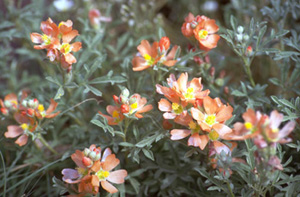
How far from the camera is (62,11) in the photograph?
3389mm

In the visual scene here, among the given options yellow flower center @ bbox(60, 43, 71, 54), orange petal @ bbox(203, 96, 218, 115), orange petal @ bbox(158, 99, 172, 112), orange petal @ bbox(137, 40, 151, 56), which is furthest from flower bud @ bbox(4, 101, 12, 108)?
orange petal @ bbox(203, 96, 218, 115)

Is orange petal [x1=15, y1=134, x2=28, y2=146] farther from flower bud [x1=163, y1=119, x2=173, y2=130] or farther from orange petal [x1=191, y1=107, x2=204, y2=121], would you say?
orange petal [x1=191, y1=107, x2=204, y2=121]

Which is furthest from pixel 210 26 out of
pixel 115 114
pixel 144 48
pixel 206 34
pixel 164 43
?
pixel 115 114

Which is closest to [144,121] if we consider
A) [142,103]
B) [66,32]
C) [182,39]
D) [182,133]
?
[142,103]

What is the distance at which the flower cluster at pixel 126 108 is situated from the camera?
2.09 meters

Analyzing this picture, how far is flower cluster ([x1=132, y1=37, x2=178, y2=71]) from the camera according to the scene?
7.43 feet

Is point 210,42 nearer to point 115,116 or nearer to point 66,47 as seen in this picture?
point 115,116

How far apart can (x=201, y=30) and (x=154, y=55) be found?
1.14 ft

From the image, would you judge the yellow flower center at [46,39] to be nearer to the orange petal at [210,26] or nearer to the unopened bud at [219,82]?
the orange petal at [210,26]

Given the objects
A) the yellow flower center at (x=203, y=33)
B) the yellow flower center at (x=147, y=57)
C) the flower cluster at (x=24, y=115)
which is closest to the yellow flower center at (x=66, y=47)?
the flower cluster at (x=24, y=115)

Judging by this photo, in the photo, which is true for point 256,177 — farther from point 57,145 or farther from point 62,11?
point 62,11

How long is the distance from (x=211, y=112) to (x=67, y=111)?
1.09 m

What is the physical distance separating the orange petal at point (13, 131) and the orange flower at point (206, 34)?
4.30ft

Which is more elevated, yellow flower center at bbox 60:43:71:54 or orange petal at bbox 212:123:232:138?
yellow flower center at bbox 60:43:71:54
